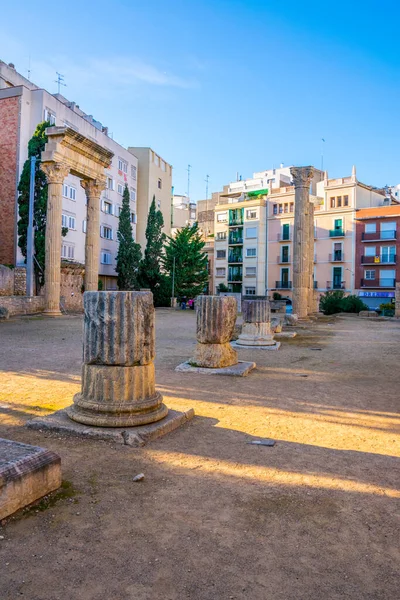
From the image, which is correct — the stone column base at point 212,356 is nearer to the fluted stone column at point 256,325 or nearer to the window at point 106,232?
the fluted stone column at point 256,325

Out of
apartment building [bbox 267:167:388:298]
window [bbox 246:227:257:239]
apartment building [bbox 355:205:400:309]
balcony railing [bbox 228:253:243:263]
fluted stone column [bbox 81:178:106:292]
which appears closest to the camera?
fluted stone column [bbox 81:178:106:292]

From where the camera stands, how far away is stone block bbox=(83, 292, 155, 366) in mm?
4668

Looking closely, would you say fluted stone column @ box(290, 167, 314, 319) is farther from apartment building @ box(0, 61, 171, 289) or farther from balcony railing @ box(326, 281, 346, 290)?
balcony railing @ box(326, 281, 346, 290)

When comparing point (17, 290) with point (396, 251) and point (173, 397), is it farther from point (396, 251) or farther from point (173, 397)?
point (396, 251)

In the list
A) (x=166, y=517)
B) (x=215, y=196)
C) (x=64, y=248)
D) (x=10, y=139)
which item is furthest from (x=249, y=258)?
(x=166, y=517)

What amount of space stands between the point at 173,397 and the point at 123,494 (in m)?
3.04

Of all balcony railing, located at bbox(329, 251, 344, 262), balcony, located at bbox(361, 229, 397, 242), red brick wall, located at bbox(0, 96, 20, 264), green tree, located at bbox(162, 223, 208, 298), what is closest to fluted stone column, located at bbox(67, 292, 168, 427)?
red brick wall, located at bbox(0, 96, 20, 264)

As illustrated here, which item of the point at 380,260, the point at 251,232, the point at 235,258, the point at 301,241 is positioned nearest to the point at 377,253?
the point at 380,260

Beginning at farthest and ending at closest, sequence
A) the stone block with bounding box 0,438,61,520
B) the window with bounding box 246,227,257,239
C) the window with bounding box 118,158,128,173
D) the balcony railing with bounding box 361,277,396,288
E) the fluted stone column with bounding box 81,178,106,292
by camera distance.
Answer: the window with bounding box 246,227,257,239
the balcony railing with bounding box 361,277,396,288
the window with bounding box 118,158,128,173
the fluted stone column with bounding box 81,178,106,292
the stone block with bounding box 0,438,61,520

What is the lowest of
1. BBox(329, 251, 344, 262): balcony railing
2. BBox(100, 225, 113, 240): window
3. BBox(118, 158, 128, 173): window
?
BBox(329, 251, 344, 262): balcony railing

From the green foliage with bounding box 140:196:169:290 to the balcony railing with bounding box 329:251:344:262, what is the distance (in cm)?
1918

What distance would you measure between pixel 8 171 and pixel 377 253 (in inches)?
1401

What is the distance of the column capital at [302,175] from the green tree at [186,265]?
18.9 m

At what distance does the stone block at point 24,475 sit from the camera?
288 centimetres
